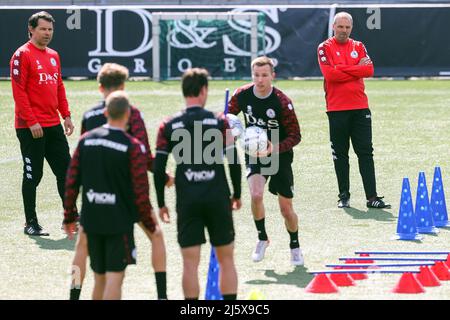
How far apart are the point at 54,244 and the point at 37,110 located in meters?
1.59

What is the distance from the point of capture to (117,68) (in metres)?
8.95

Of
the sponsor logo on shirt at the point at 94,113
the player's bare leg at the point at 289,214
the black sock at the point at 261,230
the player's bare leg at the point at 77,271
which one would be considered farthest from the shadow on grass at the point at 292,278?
the sponsor logo on shirt at the point at 94,113

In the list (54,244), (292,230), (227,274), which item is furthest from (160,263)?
(54,244)

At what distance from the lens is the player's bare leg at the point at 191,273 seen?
8422 mm

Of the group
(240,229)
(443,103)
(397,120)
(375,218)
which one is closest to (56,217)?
(240,229)

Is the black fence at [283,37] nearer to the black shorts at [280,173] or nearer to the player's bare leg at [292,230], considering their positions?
the black shorts at [280,173]

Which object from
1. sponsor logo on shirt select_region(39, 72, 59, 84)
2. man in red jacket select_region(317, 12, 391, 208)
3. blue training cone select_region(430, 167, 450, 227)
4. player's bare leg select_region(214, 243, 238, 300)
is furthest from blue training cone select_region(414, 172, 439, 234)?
player's bare leg select_region(214, 243, 238, 300)

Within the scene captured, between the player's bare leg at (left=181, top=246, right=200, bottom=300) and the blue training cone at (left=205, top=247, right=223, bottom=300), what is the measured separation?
36cm

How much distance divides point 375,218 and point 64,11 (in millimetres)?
20537

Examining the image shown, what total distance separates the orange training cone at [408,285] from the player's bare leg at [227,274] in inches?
65.5

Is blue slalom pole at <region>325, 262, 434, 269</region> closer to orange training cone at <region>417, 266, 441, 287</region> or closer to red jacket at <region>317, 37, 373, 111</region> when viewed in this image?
orange training cone at <region>417, 266, 441, 287</region>

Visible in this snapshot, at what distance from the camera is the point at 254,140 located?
10.7 m

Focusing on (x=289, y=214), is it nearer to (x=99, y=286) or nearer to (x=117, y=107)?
(x=99, y=286)
